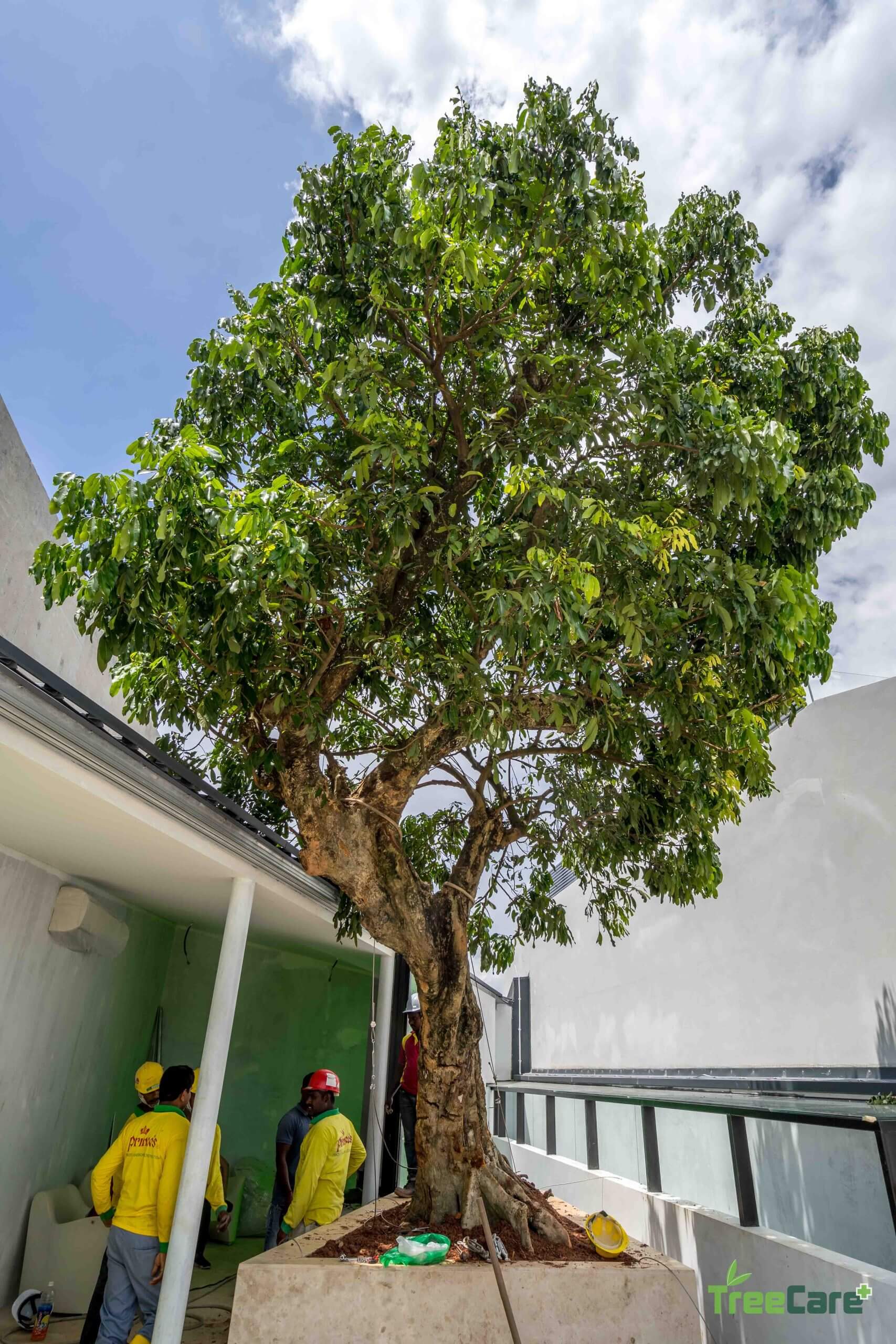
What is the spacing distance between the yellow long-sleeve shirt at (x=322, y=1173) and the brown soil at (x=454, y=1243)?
0.28m

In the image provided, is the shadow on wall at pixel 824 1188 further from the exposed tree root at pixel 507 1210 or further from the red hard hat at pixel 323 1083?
the red hard hat at pixel 323 1083

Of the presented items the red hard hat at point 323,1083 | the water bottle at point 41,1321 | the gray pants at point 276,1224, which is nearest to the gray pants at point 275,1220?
the gray pants at point 276,1224

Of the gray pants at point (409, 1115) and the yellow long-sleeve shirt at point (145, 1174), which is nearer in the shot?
the yellow long-sleeve shirt at point (145, 1174)

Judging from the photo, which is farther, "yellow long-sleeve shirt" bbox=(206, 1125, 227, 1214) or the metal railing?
"yellow long-sleeve shirt" bbox=(206, 1125, 227, 1214)

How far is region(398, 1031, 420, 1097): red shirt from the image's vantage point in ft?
22.2

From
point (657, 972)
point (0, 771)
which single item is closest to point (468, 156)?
point (0, 771)

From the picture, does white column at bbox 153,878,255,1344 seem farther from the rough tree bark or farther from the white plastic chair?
the white plastic chair

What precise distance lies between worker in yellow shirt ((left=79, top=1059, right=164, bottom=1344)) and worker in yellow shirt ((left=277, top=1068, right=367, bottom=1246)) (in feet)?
3.90

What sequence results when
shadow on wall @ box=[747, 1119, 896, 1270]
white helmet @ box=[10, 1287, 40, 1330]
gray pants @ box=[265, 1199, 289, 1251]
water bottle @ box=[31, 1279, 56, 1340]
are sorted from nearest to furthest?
shadow on wall @ box=[747, 1119, 896, 1270], water bottle @ box=[31, 1279, 56, 1340], white helmet @ box=[10, 1287, 40, 1330], gray pants @ box=[265, 1199, 289, 1251]

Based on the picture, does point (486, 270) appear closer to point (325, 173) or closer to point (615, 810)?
point (325, 173)

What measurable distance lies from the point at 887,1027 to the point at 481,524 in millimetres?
4731

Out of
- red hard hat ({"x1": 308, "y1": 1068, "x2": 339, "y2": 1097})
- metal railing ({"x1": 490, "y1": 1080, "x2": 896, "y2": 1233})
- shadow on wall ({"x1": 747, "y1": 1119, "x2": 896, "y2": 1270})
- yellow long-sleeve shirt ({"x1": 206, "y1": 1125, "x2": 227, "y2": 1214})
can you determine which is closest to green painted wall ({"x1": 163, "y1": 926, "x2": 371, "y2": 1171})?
metal railing ({"x1": 490, "y1": 1080, "x2": 896, "y2": 1233})

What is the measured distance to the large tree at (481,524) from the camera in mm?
3887

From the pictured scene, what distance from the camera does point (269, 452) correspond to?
18.1 feet
